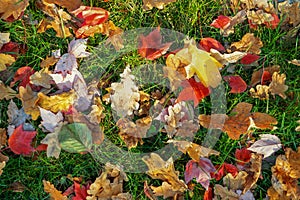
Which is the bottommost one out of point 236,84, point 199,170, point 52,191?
point 52,191

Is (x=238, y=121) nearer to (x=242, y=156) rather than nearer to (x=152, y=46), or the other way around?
(x=242, y=156)

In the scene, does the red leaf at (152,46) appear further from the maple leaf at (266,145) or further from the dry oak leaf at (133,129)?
the maple leaf at (266,145)

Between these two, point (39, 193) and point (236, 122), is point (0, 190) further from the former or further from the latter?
point (236, 122)

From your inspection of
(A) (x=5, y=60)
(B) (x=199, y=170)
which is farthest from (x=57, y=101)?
(B) (x=199, y=170)

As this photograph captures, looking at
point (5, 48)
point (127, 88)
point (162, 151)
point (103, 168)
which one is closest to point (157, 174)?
point (162, 151)

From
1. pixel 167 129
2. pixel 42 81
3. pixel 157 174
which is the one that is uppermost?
pixel 42 81

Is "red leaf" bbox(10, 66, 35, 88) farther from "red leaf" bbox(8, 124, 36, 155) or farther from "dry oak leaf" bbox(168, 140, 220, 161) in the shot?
"dry oak leaf" bbox(168, 140, 220, 161)

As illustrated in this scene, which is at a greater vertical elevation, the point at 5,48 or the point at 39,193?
the point at 5,48

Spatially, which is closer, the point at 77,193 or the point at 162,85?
the point at 77,193
